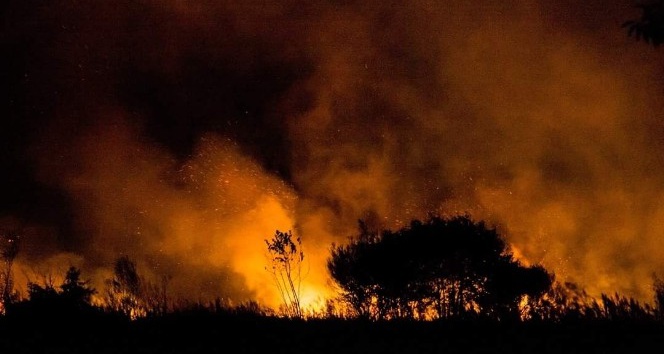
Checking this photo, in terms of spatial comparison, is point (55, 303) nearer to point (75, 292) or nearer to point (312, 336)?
point (75, 292)

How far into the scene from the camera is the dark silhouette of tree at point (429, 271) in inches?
818

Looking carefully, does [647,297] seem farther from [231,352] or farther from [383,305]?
[231,352]

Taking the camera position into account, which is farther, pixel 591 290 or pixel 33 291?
Answer: pixel 591 290

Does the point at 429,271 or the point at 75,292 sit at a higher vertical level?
the point at 429,271

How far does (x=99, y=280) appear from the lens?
43.1 m

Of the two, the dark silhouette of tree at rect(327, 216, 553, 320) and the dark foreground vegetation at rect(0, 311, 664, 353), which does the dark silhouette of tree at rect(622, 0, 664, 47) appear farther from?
the dark silhouette of tree at rect(327, 216, 553, 320)

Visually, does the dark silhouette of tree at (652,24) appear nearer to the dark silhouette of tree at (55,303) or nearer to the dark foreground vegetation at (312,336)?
the dark foreground vegetation at (312,336)

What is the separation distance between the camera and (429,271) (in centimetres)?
2091

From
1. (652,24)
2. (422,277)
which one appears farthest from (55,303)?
(652,24)

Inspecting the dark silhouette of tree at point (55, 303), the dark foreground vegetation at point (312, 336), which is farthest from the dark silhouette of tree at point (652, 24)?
the dark silhouette of tree at point (55, 303)

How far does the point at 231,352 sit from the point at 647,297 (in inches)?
1680

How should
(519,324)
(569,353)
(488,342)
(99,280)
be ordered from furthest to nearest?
1. (99,280)
2. (519,324)
3. (488,342)
4. (569,353)

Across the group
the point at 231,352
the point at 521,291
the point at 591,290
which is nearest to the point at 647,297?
the point at 591,290

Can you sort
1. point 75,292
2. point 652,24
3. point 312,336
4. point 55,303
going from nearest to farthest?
point 652,24 → point 312,336 → point 55,303 → point 75,292
